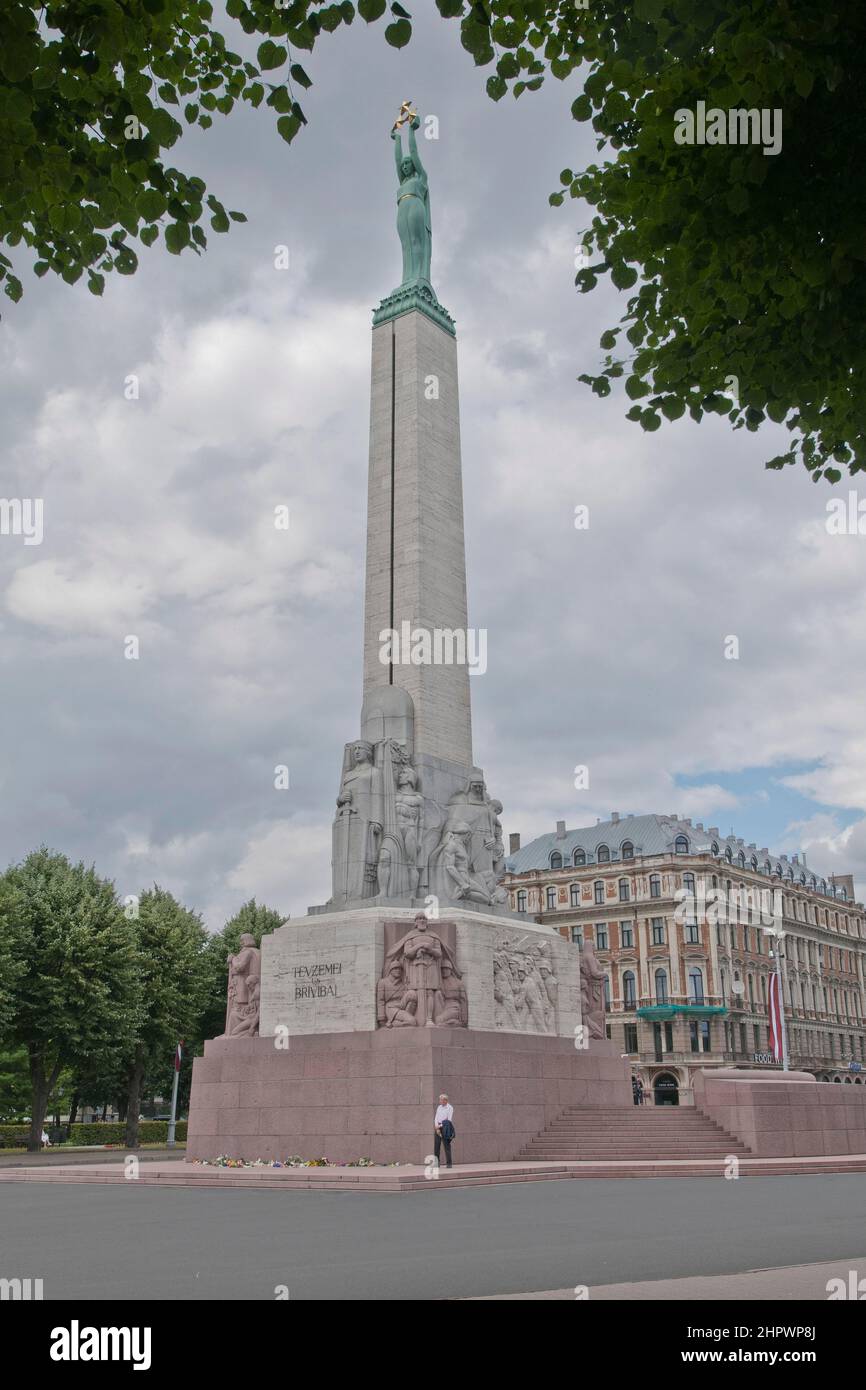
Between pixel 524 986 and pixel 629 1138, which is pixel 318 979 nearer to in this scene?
pixel 524 986

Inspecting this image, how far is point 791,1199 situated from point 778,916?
7486 centimetres

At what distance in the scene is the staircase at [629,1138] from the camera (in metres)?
24.8

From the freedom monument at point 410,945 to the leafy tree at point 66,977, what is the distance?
1679 centimetres

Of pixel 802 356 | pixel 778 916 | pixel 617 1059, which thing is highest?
pixel 778 916

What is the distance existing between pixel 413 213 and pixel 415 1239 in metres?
29.0

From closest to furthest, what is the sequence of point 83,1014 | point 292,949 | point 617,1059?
point 292,949
point 617,1059
point 83,1014

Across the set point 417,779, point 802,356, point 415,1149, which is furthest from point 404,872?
point 802,356

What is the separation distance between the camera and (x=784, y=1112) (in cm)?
2600

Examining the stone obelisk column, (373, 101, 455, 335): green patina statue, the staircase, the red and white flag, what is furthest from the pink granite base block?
(373, 101, 455, 335): green patina statue

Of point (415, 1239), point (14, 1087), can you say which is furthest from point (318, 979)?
point (14, 1087)

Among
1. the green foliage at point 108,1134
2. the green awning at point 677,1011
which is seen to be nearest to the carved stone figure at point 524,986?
the green foliage at point 108,1134

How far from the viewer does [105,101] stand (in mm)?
8969

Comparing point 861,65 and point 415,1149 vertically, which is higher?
point 861,65
